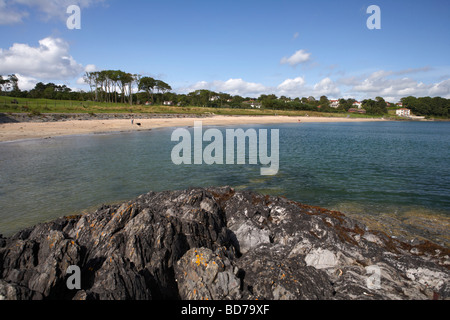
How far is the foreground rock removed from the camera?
573 centimetres

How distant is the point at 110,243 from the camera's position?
6.90 metres

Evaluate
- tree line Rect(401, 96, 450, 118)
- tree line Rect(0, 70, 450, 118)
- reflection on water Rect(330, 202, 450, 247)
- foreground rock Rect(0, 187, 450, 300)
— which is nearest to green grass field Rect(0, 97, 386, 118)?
tree line Rect(0, 70, 450, 118)

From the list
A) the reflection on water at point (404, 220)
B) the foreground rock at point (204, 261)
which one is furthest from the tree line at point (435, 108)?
the foreground rock at point (204, 261)

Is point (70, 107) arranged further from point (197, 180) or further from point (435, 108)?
point (435, 108)

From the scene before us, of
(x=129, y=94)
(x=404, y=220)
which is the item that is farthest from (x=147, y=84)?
(x=404, y=220)

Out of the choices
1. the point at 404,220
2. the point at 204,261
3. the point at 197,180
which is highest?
the point at 204,261

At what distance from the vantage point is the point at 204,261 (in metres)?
6.23

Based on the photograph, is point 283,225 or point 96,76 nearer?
point 283,225

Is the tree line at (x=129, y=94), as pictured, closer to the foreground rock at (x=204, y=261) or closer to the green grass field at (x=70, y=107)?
the green grass field at (x=70, y=107)

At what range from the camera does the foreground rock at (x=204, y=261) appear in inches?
226

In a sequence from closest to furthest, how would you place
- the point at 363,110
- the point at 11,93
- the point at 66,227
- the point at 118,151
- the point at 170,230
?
the point at 170,230, the point at 66,227, the point at 118,151, the point at 11,93, the point at 363,110
